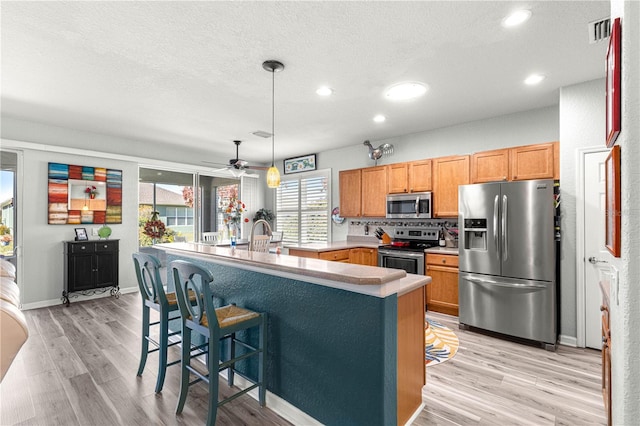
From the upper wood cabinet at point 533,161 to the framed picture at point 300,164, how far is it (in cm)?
382

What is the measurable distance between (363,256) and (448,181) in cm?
175

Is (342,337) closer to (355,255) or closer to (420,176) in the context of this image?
(355,255)

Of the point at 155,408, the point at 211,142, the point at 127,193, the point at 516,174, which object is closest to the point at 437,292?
the point at 516,174

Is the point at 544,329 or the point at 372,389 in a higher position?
the point at 372,389

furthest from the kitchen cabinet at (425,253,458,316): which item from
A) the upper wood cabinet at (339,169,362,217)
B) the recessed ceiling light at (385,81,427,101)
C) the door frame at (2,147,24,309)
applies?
the door frame at (2,147,24,309)

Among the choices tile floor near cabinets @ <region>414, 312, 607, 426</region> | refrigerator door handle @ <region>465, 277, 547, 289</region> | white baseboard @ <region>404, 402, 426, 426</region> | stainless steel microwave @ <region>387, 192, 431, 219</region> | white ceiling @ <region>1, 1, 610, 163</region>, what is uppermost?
white ceiling @ <region>1, 1, 610, 163</region>

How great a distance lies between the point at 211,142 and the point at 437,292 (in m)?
4.56

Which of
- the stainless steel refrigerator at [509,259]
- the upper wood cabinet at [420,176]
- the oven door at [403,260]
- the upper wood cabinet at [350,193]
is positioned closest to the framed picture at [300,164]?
the upper wood cabinet at [350,193]

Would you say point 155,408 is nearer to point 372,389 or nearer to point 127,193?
point 372,389

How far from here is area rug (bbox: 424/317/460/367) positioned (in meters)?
3.05

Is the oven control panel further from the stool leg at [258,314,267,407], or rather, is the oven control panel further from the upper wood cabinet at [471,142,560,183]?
the stool leg at [258,314,267,407]

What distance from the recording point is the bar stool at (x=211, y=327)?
77.3 inches

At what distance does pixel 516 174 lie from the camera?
12.8 ft

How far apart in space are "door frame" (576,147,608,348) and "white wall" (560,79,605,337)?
0.10 ft
